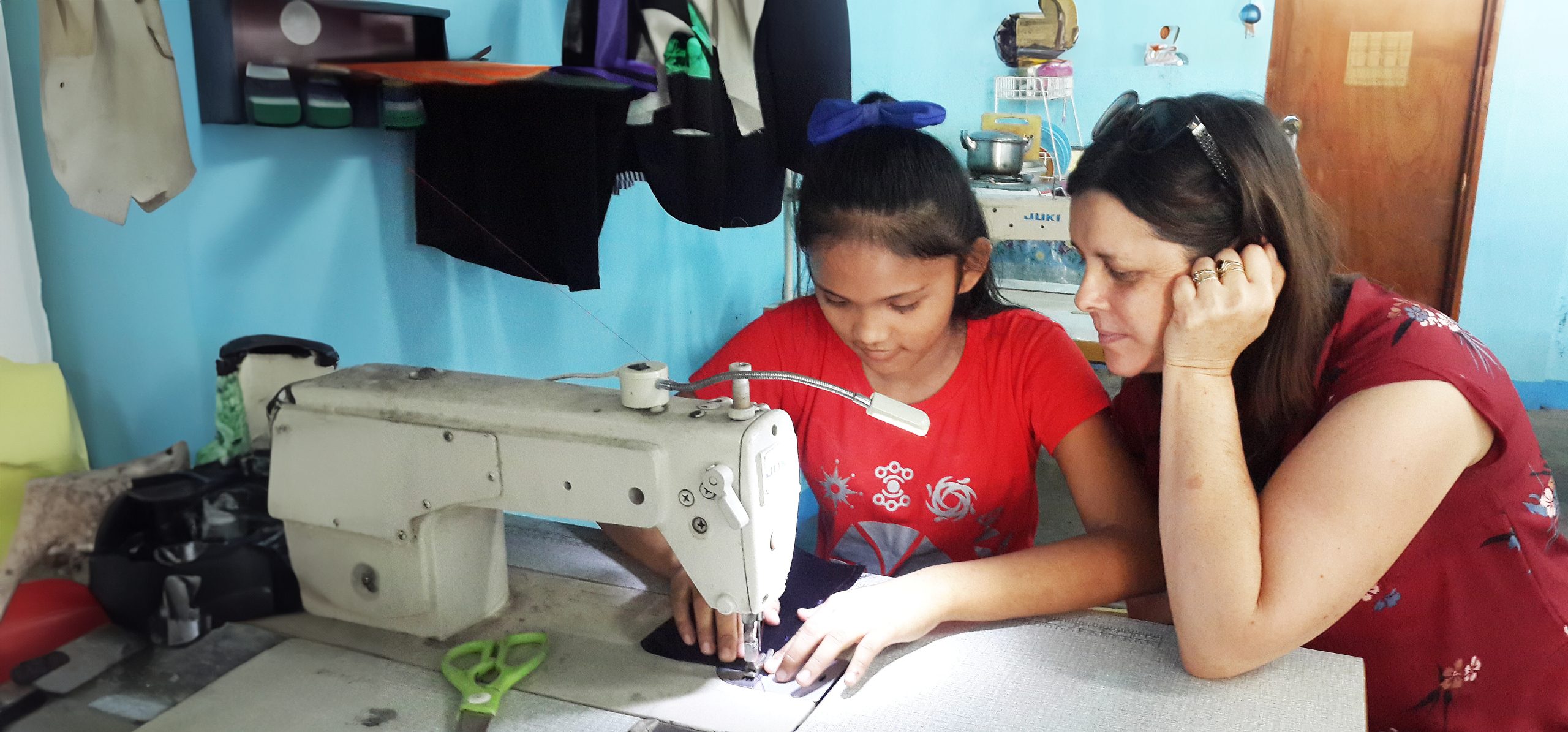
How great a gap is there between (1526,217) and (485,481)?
14.2 ft

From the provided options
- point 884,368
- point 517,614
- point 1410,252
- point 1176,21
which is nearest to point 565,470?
point 517,614

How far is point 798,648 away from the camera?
95cm

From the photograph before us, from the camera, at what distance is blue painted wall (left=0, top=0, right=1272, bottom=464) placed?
3.78 ft

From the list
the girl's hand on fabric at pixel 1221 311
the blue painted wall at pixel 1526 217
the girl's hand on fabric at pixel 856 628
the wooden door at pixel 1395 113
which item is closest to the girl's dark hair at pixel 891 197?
the girl's hand on fabric at pixel 1221 311

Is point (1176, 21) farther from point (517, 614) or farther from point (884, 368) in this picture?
point (517, 614)

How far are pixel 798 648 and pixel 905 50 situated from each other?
3.11m

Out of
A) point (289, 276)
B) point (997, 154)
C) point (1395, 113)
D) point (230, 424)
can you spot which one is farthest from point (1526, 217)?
point (230, 424)

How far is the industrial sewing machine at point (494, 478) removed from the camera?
0.90 m

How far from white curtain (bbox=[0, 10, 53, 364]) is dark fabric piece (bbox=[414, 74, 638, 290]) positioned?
49cm

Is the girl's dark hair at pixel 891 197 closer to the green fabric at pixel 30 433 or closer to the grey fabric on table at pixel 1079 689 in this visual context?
the grey fabric on table at pixel 1079 689

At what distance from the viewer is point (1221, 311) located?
3.33 feet

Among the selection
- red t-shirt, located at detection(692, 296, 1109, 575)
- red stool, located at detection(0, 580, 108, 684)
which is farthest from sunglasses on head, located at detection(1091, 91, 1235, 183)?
red stool, located at detection(0, 580, 108, 684)

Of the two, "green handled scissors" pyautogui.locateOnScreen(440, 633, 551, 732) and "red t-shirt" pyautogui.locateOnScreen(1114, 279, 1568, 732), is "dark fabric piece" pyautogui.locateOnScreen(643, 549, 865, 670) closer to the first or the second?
"green handled scissors" pyautogui.locateOnScreen(440, 633, 551, 732)

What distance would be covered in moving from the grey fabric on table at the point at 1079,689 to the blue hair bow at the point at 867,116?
0.64m
